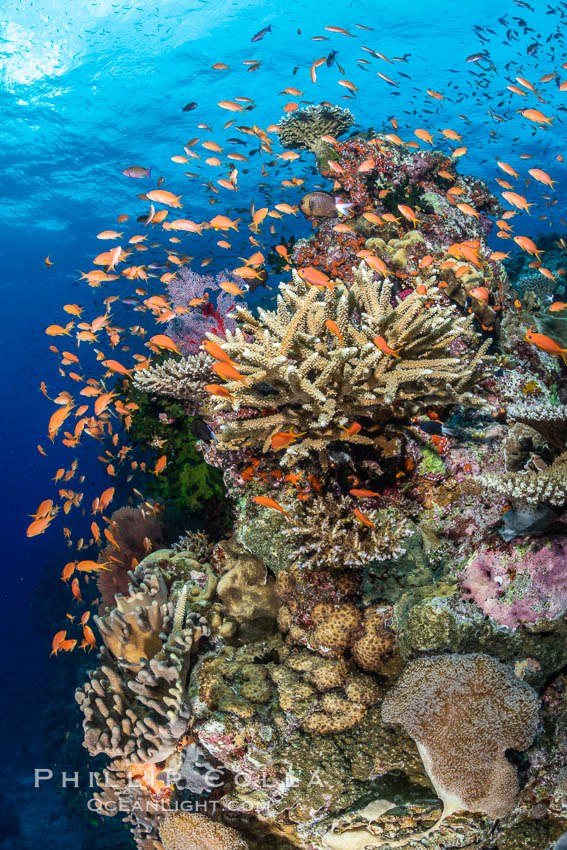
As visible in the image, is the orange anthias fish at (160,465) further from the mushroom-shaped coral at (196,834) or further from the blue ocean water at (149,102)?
the blue ocean water at (149,102)

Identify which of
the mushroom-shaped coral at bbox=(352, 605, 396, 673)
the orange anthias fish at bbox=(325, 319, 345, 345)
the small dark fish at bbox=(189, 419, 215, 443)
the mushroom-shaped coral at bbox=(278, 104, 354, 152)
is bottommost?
the mushroom-shaped coral at bbox=(352, 605, 396, 673)

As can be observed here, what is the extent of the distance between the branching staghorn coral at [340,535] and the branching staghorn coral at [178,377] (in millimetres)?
2337

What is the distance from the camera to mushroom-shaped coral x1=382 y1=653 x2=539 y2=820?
108 inches

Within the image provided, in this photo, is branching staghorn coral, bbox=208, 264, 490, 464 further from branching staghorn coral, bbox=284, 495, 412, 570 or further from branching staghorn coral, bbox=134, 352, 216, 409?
branching staghorn coral, bbox=134, 352, 216, 409

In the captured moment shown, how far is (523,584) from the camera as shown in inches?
125

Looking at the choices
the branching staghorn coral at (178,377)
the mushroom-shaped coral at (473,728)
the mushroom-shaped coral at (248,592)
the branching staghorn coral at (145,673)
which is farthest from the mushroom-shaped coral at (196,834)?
the branching staghorn coral at (178,377)

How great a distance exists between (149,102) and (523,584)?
31.9 metres

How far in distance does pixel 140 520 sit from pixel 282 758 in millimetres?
4303

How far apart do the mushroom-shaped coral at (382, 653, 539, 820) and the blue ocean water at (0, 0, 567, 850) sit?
1602 cm

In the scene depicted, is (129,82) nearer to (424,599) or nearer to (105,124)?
(105,124)

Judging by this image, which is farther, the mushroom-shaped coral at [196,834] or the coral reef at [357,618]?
the mushroom-shaped coral at [196,834]


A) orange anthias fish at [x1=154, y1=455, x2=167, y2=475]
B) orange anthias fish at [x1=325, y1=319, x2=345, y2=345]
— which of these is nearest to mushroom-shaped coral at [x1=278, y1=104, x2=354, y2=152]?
orange anthias fish at [x1=154, y1=455, x2=167, y2=475]

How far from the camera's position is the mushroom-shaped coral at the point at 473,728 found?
2.75 meters

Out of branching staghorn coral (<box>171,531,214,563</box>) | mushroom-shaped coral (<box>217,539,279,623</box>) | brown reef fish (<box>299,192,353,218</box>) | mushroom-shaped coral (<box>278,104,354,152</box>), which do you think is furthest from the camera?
mushroom-shaped coral (<box>278,104,354,152</box>)
